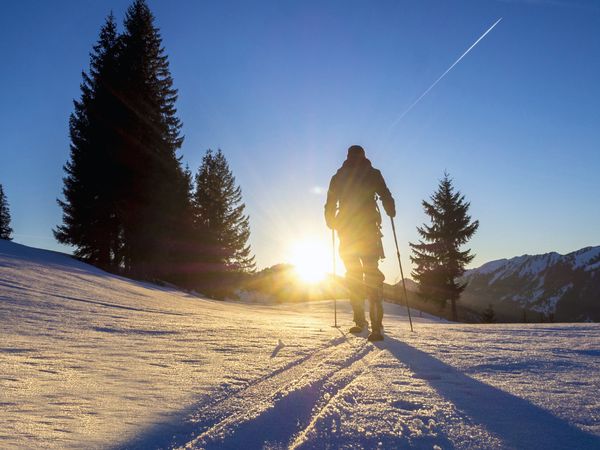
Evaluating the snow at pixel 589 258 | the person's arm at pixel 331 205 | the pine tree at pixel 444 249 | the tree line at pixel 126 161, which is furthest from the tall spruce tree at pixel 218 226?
the snow at pixel 589 258

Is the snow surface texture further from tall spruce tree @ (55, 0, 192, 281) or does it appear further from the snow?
the snow

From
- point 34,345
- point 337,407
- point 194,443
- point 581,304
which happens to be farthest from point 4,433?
point 581,304

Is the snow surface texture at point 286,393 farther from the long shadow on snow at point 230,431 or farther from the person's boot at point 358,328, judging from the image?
the person's boot at point 358,328

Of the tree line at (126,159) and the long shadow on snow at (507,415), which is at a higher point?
the tree line at (126,159)

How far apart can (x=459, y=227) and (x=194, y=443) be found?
3523 cm

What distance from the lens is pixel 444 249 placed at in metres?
32.9

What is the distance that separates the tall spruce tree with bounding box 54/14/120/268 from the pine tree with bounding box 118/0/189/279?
716 mm

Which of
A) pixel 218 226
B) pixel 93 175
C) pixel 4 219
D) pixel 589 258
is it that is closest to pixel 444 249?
pixel 218 226

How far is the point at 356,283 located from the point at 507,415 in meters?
3.57

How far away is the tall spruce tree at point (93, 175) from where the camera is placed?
66.5 feet

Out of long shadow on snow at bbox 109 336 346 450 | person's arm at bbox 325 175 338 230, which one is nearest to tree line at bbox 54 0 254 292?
person's arm at bbox 325 175 338 230

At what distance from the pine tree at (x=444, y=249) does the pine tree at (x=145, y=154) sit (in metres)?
21.8

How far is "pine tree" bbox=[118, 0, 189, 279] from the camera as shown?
2152cm

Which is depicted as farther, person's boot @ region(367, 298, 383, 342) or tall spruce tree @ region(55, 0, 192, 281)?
tall spruce tree @ region(55, 0, 192, 281)
